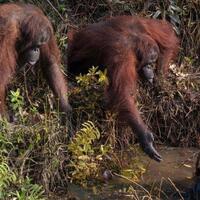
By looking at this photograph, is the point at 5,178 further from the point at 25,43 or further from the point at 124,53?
the point at 124,53

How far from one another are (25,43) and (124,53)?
0.76 metres

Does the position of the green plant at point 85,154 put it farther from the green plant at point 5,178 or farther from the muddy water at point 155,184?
the green plant at point 5,178

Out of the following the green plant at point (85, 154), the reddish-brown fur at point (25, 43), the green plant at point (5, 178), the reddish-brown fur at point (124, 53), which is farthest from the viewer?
the reddish-brown fur at point (124, 53)

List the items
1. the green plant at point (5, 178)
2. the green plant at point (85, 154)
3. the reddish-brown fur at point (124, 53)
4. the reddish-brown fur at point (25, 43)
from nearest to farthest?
the green plant at point (5, 178)
the green plant at point (85, 154)
the reddish-brown fur at point (25, 43)
the reddish-brown fur at point (124, 53)

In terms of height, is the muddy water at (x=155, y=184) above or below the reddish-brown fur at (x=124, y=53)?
below

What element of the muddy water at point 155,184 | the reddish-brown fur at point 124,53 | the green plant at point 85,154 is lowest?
the muddy water at point 155,184

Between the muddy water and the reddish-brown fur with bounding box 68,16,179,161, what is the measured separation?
0.23 m

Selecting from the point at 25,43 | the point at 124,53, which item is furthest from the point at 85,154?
the point at 25,43

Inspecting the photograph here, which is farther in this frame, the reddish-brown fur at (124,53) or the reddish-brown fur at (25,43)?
the reddish-brown fur at (124,53)

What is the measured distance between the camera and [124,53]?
17.1ft

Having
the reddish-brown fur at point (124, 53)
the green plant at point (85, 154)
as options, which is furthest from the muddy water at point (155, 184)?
the reddish-brown fur at point (124, 53)

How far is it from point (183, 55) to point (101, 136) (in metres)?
1.71

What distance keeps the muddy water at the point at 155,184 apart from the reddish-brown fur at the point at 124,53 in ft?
0.74

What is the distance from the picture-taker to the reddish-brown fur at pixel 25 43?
498 cm
